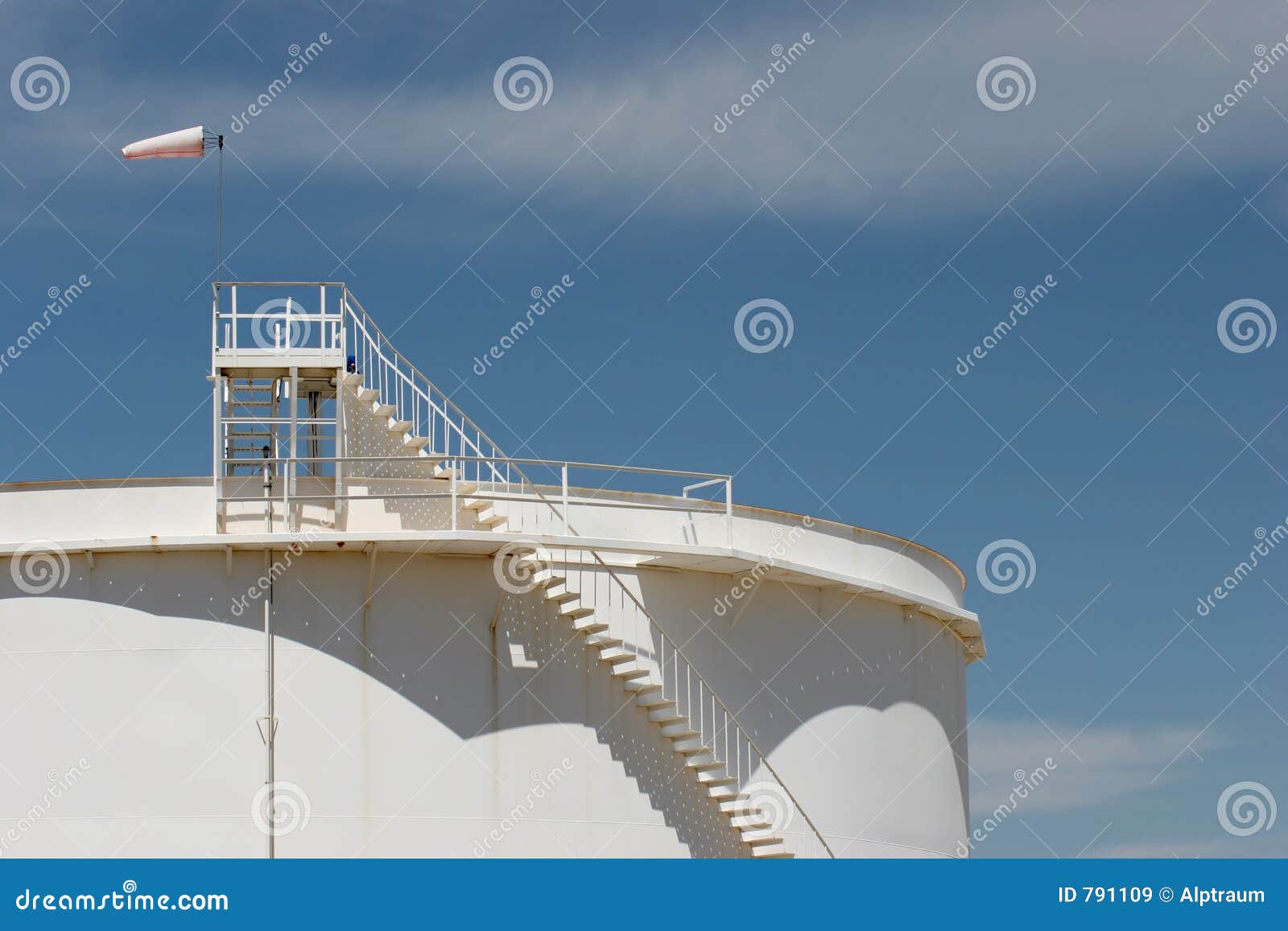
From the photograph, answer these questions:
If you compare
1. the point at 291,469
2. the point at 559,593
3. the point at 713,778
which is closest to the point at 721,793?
the point at 713,778

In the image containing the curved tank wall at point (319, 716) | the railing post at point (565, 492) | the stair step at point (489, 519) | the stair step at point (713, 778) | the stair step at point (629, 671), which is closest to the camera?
the curved tank wall at point (319, 716)

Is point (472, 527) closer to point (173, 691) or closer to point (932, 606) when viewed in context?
point (173, 691)

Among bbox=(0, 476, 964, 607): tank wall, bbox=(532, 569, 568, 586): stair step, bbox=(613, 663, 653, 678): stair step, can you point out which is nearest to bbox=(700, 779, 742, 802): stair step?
bbox=(613, 663, 653, 678): stair step

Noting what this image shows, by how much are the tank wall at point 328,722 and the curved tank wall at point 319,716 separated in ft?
0.08

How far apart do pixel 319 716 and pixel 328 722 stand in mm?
150

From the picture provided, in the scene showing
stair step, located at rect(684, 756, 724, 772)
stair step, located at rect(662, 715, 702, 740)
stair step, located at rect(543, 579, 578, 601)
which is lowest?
stair step, located at rect(684, 756, 724, 772)

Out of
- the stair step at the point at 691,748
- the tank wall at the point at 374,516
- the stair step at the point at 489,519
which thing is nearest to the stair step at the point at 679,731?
the stair step at the point at 691,748

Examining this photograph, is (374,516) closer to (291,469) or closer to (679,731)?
(291,469)

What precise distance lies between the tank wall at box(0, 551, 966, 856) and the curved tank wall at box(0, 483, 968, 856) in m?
0.02

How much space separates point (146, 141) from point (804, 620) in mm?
11775

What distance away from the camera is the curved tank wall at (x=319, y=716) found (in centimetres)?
2608

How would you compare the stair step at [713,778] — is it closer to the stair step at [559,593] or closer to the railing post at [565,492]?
the stair step at [559,593]

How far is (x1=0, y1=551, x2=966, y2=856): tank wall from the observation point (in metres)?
26.1

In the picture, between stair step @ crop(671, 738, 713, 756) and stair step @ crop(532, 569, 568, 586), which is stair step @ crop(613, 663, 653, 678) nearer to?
stair step @ crop(671, 738, 713, 756)
